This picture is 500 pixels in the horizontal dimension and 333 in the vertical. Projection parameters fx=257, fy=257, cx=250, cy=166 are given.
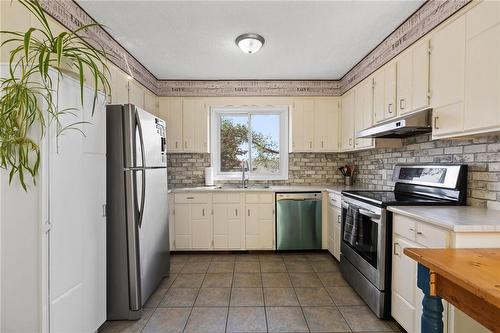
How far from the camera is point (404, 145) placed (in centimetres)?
277

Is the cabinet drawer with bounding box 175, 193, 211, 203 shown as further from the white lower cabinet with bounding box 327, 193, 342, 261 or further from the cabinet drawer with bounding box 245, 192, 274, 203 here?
the white lower cabinet with bounding box 327, 193, 342, 261

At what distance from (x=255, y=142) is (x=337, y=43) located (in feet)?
6.30

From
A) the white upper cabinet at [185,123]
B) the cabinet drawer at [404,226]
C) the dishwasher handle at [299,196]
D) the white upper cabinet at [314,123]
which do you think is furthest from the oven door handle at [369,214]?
the white upper cabinet at [185,123]

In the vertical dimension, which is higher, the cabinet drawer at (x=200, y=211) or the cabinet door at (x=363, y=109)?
the cabinet door at (x=363, y=109)

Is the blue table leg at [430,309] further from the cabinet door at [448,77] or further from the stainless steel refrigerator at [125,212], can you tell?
the stainless steel refrigerator at [125,212]

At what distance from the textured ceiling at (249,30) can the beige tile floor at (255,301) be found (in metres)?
2.55

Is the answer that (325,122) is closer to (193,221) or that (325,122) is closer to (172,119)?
→ (172,119)

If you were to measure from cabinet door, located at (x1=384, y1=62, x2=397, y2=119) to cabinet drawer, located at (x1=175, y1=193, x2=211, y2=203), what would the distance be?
241cm

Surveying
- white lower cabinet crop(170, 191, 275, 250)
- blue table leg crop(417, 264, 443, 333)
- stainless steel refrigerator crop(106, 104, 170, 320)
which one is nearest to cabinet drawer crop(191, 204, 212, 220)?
white lower cabinet crop(170, 191, 275, 250)

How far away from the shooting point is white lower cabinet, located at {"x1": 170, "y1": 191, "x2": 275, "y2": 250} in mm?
3574

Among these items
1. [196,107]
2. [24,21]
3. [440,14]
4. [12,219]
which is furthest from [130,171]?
[440,14]

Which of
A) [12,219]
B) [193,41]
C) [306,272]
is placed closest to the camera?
[12,219]

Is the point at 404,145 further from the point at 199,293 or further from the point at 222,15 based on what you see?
the point at 199,293

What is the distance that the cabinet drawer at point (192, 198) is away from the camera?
3.57 m
